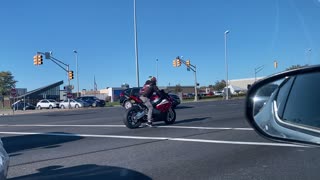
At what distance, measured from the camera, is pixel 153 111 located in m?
15.2

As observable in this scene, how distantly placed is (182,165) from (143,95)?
7521mm

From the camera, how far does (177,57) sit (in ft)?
191

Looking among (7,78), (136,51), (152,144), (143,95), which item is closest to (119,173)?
(152,144)

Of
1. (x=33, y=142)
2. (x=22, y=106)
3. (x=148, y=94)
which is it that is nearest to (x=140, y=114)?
(x=148, y=94)

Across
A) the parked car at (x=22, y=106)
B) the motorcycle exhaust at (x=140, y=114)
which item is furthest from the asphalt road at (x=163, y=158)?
the parked car at (x=22, y=106)

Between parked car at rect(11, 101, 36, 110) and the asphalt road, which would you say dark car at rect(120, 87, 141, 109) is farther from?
parked car at rect(11, 101, 36, 110)

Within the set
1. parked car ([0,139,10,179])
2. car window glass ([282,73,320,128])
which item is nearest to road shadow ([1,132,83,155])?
parked car ([0,139,10,179])

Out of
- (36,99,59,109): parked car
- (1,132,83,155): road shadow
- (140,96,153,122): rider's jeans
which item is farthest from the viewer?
(36,99,59,109): parked car

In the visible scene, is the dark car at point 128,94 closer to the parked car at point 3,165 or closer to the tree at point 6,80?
the parked car at point 3,165

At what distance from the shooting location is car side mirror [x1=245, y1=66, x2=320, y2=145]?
2.76 m

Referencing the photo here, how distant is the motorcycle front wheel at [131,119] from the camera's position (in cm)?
1470

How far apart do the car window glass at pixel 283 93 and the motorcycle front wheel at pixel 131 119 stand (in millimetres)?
11714

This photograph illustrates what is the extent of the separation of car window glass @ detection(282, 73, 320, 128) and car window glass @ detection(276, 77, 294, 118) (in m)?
0.03

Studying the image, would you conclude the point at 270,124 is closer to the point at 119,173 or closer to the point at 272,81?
the point at 272,81
